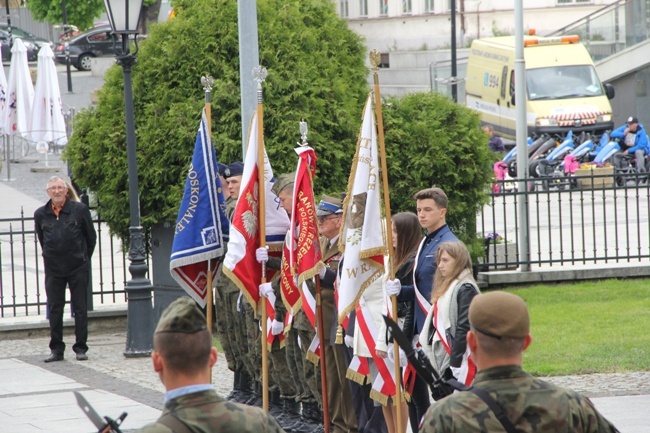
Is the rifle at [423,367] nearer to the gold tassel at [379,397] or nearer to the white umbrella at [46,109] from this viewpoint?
the gold tassel at [379,397]

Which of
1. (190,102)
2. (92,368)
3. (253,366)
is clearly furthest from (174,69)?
(253,366)

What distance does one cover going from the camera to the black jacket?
39.2 feet

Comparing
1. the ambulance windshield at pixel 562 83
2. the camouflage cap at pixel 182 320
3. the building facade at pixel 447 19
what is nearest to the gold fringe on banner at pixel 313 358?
the camouflage cap at pixel 182 320

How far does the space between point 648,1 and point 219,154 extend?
24.1 m

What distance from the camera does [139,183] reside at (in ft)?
41.9

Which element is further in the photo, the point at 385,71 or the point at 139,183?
the point at 385,71

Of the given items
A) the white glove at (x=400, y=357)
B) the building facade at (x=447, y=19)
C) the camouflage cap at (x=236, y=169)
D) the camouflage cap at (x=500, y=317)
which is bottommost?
the white glove at (x=400, y=357)

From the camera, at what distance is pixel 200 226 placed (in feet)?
31.3

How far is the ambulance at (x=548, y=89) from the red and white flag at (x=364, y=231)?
23.3 m

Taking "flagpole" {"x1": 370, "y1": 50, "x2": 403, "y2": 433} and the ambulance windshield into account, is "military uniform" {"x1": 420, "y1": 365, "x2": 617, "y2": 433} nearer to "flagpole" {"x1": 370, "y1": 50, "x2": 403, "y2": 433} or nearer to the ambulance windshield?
"flagpole" {"x1": 370, "y1": 50, "x2": 403, "y2": 433}

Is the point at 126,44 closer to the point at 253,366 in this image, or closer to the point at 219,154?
the point at 219,154

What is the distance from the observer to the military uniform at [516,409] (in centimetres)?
379

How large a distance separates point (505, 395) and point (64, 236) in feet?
28.7

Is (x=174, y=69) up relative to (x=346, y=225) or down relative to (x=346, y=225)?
up
